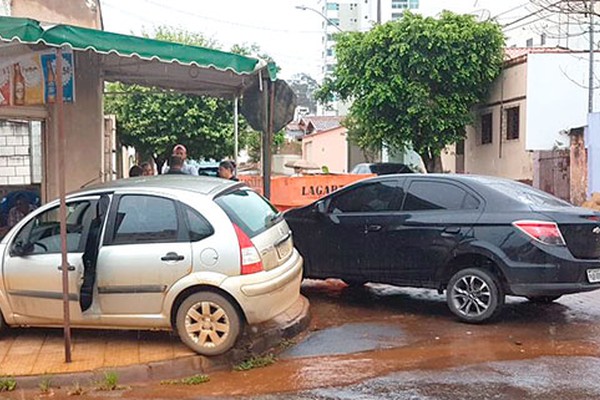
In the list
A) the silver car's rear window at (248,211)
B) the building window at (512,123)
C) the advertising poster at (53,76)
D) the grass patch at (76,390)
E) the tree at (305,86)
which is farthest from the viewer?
the tree at (305,86)

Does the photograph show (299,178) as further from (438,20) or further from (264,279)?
(438,20)

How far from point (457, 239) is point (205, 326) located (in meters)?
3.17

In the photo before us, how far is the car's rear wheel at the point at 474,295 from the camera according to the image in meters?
7.56

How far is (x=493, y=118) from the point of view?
25.8m

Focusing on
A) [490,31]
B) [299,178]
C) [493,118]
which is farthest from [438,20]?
[299,178]

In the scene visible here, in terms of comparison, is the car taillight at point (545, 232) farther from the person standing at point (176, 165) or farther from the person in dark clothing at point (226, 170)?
the person standing at point (176, 165)

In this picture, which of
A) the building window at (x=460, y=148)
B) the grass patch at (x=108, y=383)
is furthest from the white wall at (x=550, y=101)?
the grass patch at (x=108, y=383)

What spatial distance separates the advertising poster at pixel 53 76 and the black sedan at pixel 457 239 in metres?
3.24

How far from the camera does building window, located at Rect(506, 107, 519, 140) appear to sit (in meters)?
24.1

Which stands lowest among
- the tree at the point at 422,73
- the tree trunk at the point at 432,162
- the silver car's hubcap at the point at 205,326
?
the silver car's hubcap at the point at 205,326

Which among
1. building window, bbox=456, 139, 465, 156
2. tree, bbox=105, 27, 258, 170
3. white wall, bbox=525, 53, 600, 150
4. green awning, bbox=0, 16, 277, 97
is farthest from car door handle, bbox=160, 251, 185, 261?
building window, bbox=456, 139, 465, 156

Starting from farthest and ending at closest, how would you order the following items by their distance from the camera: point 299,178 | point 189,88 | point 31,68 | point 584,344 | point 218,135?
point 218,135, point 299,178, point 189,88, point 31,68, point 584,344

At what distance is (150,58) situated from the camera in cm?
729

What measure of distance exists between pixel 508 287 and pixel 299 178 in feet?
20.0
